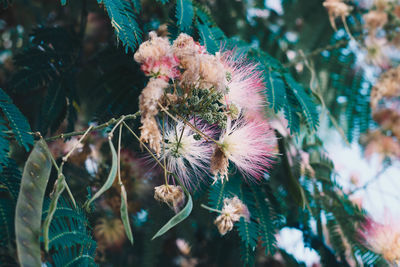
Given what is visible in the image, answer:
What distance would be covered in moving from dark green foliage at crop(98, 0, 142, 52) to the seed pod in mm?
500

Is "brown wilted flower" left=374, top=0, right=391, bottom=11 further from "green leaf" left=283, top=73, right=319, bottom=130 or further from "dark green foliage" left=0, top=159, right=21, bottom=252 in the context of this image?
"dark green foliage" left=0, top=159, right=21, bottom=252

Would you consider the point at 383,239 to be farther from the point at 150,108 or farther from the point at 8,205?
the point at 8,205

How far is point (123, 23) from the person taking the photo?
5.00 feet

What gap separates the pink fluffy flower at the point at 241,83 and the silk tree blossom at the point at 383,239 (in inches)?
44.4

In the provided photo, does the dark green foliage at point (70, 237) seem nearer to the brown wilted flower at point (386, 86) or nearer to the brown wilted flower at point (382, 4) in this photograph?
the brown wilted flower at point (386, 86)

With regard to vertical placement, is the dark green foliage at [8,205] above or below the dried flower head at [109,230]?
above

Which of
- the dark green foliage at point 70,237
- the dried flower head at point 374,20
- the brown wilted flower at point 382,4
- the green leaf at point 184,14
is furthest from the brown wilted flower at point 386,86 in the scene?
the dark green foliage at point 70,237

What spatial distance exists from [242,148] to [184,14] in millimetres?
603

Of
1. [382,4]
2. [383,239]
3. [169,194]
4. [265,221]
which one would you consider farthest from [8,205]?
[382,4]

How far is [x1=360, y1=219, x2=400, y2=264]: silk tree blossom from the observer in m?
2.16

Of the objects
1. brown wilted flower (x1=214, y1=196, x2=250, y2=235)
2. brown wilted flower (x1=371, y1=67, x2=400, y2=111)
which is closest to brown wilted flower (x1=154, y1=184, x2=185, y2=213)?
brown wilted flower (x1=214, y1=196, x2=250, y2=235)

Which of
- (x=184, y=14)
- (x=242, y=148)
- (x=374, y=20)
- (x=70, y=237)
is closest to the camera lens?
(x=70, y=237)

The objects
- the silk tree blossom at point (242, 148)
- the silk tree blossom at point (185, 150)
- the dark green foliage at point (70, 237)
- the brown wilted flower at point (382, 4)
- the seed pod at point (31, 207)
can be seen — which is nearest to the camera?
the seed pod at point (31, 207)

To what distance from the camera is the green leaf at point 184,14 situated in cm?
163
